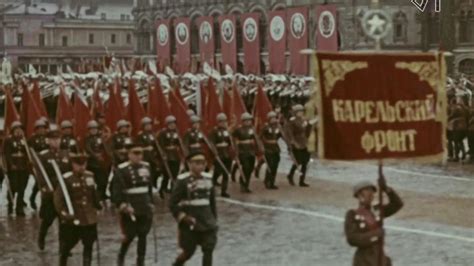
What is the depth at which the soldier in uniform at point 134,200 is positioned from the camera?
12.6 meters

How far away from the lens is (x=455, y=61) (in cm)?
5484

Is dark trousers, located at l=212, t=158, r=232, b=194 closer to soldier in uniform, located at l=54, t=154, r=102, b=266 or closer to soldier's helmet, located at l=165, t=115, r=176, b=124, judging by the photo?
soldier's helmet, located at l=165, t=115, r=176, b=124

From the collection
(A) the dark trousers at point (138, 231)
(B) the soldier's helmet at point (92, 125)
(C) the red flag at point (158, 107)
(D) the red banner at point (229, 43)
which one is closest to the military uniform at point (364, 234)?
(A) the dark trousers at point (138, 231)

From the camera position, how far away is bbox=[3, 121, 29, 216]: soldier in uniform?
58.1 feet

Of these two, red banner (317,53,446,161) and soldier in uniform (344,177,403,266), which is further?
soldier in uniform (344,177,403,266)

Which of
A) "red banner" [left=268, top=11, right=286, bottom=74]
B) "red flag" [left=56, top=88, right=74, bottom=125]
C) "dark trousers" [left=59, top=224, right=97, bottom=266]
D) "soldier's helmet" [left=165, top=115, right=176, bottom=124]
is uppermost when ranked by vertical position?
"red banner" [left=268, top=11, right=286, bottom=74]

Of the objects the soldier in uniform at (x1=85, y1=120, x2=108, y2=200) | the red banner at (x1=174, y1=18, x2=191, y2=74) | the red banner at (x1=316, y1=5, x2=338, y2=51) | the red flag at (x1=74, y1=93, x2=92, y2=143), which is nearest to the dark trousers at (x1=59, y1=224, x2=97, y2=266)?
the soldier in uniform at (x1=85, y1=120, x2=108, y2=200)

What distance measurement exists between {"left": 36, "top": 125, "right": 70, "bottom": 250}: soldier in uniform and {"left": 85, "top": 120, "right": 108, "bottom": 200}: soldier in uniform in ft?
10.3

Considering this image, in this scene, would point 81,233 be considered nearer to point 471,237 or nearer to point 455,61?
point 471,237

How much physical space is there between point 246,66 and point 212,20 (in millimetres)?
7597

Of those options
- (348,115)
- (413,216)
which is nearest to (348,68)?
(348,115)

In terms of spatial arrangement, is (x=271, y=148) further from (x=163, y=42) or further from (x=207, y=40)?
(x=163, y=42)

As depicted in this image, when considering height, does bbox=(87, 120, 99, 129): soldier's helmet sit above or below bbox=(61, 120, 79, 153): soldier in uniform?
above

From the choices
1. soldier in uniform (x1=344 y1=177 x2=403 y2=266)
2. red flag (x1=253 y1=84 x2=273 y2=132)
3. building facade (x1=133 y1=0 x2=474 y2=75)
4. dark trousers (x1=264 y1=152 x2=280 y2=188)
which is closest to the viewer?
soldier in uniform (x1=344 y1=177 x2=403 y2=266)
